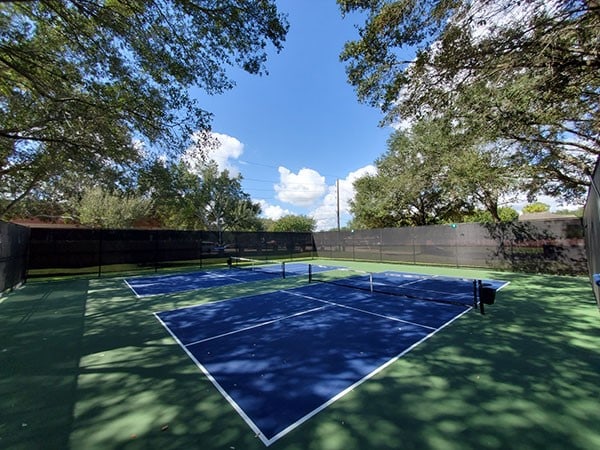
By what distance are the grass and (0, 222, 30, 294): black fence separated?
4.27 m

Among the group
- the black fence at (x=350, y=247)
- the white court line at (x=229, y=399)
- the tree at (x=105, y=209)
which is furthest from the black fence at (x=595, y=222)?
the tree at (x=105, y=209)

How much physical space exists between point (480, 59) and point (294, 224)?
49446 mm

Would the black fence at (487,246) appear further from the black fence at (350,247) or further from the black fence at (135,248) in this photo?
the black fence at (135,248)

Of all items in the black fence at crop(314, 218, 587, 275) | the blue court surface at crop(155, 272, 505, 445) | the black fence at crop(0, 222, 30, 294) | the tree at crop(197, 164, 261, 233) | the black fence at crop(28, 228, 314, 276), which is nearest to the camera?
the blue court surface at crop(155, 272, 505, 445)

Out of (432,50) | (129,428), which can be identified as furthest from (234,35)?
(129,428)

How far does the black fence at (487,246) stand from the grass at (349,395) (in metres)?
7.82

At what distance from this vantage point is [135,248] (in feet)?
48.9

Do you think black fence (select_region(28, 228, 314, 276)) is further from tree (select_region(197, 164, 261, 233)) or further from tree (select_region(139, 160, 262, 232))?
tree (select_region(197, 164, 261, 233))

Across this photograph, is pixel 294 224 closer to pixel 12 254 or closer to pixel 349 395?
pixel 12 254

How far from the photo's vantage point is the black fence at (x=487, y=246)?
36.2 ft

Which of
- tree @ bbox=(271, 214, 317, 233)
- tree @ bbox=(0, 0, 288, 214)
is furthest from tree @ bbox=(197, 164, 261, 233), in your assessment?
tree @ bbox=(0, 0, 288, 214)

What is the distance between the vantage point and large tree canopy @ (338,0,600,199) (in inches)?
194

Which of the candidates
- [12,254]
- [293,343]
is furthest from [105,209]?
[293,343]

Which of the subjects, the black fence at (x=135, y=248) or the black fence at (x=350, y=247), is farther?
the black fence at (x=135, y=248)
